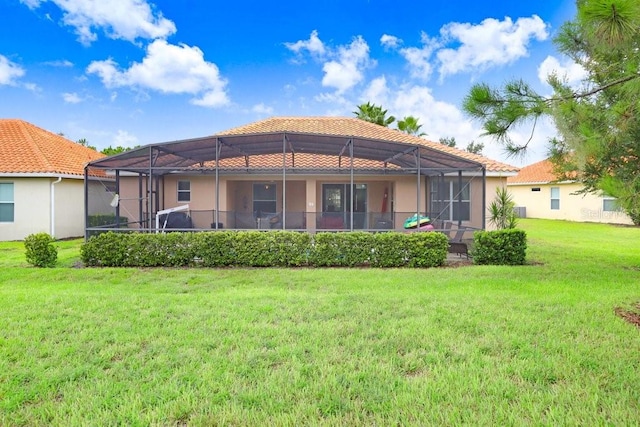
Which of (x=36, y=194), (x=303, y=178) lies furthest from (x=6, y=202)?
(x=303, y=178)

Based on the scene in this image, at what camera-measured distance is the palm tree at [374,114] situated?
30.0m

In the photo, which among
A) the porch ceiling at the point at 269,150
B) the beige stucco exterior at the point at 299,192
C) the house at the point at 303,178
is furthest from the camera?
the beige stucco exterior at the point at 299,192

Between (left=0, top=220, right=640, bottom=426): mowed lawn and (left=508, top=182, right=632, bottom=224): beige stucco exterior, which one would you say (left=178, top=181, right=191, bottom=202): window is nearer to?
(left=0, top=220, right=640, bottom=426): mowed lawn

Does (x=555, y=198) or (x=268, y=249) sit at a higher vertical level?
(x=555, y=198)

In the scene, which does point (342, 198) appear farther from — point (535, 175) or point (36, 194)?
point (535, 175)

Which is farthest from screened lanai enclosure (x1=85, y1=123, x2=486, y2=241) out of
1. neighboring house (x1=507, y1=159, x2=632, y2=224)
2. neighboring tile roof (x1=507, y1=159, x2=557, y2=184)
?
neighboring tile roof (x1=507, y1=159, x2=557, y2=184)

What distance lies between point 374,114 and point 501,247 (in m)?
22.1

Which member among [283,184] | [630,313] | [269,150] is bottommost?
[630,313]

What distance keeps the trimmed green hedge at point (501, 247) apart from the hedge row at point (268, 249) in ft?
3.48

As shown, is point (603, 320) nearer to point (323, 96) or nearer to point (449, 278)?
point (449, 278)

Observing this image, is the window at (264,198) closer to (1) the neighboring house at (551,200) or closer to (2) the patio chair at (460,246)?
(2) the patio chair at (460,246)

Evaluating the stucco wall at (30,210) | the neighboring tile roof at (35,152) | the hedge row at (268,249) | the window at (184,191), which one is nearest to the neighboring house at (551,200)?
the hedge row at (268,249)

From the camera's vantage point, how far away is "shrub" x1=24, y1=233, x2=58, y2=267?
915 cm

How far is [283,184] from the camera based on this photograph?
9.96 meters
